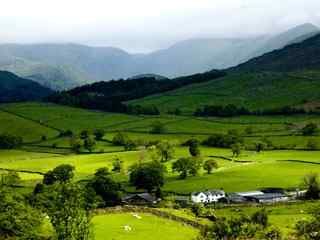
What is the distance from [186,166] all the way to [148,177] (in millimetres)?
12456

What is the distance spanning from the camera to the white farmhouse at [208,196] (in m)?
103

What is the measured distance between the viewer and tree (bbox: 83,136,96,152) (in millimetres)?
163875

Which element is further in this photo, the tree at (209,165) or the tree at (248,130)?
the tree at (248,130)

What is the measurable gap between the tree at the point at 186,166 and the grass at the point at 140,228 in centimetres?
3945

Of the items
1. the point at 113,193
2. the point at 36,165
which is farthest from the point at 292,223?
the point at 36,165

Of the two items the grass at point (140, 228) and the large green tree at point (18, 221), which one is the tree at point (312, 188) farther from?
the large green tree at point (18, 221)

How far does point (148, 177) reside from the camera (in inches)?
4358

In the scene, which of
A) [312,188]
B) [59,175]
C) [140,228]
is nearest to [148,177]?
[59,175]

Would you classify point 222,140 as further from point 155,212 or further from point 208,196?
point 155,212

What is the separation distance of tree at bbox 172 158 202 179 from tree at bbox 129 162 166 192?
6.66 metres

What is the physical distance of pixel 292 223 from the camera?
82625 millimetres

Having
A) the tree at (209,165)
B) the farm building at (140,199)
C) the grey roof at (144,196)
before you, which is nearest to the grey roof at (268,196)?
the farm building at (140,199)

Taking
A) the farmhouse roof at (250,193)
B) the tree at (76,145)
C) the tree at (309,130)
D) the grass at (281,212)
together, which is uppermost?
the tree at (309,130)

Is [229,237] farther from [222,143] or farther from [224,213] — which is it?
[222,143]
